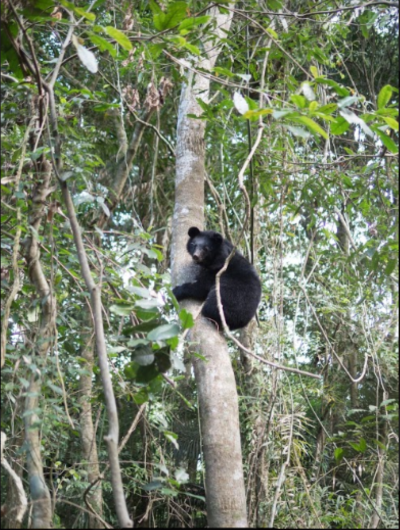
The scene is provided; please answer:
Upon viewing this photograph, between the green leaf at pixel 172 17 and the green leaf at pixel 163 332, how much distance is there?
1.64 metres

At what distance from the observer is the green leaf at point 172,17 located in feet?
10.3

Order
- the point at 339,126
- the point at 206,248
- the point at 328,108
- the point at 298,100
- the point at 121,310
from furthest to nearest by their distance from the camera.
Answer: the point at 206,248, the point at 339,126, the point at 328,108, the point at 298,100, the point at 121,310

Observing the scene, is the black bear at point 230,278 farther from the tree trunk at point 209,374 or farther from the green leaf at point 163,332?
the green leaf at point 163,332

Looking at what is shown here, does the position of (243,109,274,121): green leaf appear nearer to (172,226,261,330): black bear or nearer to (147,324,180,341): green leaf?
(147,324,180,341): green leaf

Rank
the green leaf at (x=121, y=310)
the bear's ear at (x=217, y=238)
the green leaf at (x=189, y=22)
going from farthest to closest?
the bear's ear at (x=217, y=238) → the green leaf at (x=189, y=22) → the green leaf at (x=121, y=310)

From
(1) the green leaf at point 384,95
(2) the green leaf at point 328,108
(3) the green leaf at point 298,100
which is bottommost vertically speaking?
(3) the green leaf at point 298,100

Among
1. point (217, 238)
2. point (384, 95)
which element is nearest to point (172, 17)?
point (384, 95)

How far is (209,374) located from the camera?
3.67 metres

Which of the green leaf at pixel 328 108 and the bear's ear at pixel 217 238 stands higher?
the green leaf at pixel 328 108

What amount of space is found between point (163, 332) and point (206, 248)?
299 cm

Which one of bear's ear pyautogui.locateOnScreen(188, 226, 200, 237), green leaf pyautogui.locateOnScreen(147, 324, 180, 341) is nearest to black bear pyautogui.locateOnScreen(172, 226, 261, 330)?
bear's ear pyautogui.locateOnScreen(188, 226, 200, 237)

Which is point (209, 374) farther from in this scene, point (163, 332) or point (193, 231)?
point (193, 231)

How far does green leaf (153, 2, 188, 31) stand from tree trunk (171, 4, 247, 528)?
0.63 metres

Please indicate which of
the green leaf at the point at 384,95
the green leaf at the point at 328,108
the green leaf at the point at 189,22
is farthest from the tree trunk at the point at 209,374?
the green leaf at the point at 384,95
